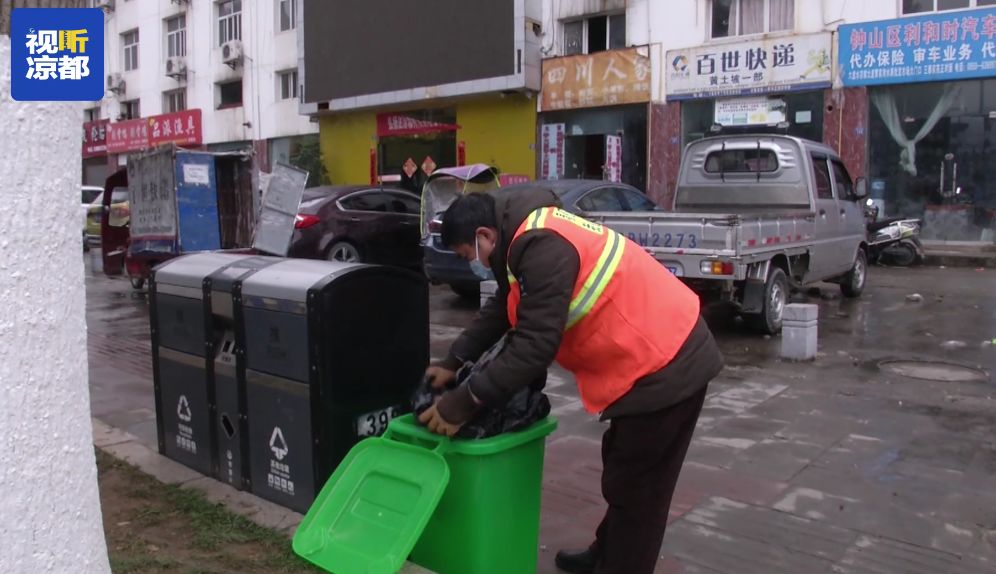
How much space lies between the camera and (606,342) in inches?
117

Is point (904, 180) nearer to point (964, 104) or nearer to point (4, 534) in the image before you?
point (964, 104)

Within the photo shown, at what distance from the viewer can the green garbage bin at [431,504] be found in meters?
3.03

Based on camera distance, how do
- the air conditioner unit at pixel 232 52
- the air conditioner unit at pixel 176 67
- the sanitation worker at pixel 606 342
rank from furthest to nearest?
the air conditioner unit at pixel 176 67, the air conditioner unit at pixel 232 52, the sanitation worker at pixel 606 342

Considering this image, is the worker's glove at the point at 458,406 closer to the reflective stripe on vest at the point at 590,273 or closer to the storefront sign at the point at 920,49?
the reflective stripe on vest at the point at 590,273

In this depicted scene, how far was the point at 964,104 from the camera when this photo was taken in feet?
52.3

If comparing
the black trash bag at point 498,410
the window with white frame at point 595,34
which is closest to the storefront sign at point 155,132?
the window with white frame at point 595,34

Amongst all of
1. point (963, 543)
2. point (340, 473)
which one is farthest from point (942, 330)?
point (340, 473)

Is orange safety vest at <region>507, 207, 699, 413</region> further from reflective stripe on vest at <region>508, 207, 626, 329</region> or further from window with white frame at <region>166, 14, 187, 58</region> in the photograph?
window with white frame at <region>166, 14, 187, 58</region>

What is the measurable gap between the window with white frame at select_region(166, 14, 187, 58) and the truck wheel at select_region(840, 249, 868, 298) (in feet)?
87.7

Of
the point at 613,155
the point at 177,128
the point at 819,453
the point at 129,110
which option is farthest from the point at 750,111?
the point at 129,110

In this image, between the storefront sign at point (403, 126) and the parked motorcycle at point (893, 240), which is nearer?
the parked motorcycle at point (893, 240)

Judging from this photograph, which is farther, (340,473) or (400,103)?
(400,103)

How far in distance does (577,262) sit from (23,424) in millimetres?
1690

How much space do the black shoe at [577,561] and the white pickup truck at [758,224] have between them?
4780 millimetres
